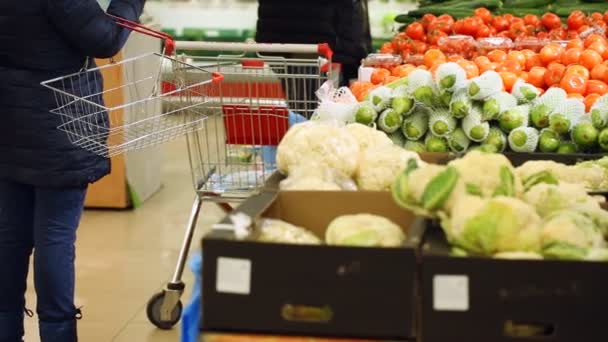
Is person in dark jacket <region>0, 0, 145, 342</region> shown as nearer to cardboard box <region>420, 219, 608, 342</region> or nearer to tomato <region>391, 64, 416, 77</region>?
tomato <region>391, 64, 416, 77</region>

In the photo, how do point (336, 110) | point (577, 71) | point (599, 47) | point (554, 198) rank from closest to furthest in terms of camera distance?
point (554, 198), point (336, 110), point (577, 71), point (599, 47)

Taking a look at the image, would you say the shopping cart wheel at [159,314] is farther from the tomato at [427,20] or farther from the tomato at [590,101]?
the tomato at [427,20]

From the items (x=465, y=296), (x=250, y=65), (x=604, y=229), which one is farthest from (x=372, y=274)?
(x=250, y=65)

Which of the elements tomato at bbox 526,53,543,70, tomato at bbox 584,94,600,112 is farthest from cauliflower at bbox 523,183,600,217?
tomato at bbox 526,53,543,70

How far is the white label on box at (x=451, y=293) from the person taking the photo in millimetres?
1527

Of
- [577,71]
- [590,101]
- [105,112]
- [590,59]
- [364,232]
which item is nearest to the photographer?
[364,232]

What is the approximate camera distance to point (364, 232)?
5.40ft

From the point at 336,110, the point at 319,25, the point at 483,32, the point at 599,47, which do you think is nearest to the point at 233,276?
the point at 336,110

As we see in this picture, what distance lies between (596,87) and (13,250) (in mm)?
2138

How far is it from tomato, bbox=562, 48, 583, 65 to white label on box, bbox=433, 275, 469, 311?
2275 millimetres

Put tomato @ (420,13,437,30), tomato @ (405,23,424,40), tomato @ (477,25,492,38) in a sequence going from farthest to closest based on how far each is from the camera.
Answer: tomato @ (420,13,437,30), tomato @ (405,23,424,40), tomato @ (477,25,492,38)

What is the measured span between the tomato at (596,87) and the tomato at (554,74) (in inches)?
5.1

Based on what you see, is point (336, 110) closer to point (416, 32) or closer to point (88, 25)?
point (88, 25)

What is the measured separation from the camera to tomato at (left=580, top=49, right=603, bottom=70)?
3512 millimetres
